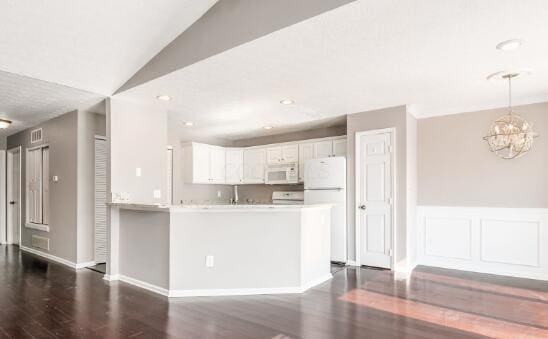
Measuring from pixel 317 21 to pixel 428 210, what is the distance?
150 inches

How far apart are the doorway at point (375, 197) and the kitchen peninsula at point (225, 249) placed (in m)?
1.38

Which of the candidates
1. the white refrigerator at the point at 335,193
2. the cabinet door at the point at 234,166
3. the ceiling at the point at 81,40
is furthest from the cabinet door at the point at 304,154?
the ceiling at the point at 81,40

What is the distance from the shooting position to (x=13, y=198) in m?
7.15

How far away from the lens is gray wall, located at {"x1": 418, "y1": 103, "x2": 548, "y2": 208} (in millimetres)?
4344

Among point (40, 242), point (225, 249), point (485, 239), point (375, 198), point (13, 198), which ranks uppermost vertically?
point (375, 198)

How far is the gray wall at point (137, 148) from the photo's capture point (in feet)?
14.2

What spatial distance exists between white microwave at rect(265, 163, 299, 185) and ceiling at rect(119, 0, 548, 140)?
1319 mm

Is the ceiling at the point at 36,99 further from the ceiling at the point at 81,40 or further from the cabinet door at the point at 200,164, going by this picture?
the cabinet door at the point at 200,164

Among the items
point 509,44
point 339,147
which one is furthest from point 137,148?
point 509,44

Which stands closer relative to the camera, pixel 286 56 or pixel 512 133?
pixel 286 56

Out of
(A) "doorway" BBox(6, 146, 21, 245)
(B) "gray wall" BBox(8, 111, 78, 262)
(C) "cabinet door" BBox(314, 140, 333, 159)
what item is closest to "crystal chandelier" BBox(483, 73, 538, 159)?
(C) "cabinet door" BBox(314, 140, 333, 159)

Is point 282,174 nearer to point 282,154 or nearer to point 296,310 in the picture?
point 282,154

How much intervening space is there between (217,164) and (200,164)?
43cm

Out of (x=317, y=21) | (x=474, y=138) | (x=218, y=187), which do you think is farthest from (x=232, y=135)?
(x=317, y=21)
